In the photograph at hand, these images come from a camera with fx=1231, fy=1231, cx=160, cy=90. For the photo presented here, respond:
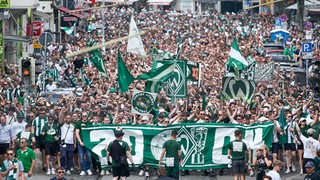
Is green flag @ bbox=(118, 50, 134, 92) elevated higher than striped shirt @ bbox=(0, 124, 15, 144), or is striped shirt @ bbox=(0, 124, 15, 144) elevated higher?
green flag @ bbox=(118, 50, 134, 92)

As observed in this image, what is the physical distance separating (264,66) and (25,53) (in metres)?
19.0

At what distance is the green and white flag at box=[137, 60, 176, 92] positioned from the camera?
28797mm

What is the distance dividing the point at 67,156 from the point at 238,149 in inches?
172

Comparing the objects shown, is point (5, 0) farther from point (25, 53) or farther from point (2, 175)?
point (2, 175)

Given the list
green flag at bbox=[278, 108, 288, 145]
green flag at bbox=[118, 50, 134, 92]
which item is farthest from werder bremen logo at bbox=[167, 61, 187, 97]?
green flag at bbox=[278, 108, 288, 145]

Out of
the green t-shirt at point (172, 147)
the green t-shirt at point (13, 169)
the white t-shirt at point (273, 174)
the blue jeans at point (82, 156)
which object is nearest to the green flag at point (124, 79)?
the blue jeans at point (82, 156)

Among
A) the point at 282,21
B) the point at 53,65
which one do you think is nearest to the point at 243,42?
the point at 282,21

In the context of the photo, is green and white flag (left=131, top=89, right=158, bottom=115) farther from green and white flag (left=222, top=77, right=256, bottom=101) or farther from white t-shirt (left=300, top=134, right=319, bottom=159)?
white t-shirt (left=300, top=134, right=319, bottom=159)

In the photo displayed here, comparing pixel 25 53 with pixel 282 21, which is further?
pixel 282 21

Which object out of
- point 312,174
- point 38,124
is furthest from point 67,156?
point 312,174

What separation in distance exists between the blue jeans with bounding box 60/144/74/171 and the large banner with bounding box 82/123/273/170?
0.39 meters

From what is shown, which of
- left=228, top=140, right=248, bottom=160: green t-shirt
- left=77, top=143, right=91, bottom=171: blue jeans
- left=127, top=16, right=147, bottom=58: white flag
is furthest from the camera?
left=127, top=16, right=147, bottom=58: white flag

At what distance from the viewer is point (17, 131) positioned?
2619 cm

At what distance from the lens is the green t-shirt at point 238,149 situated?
2392cm
